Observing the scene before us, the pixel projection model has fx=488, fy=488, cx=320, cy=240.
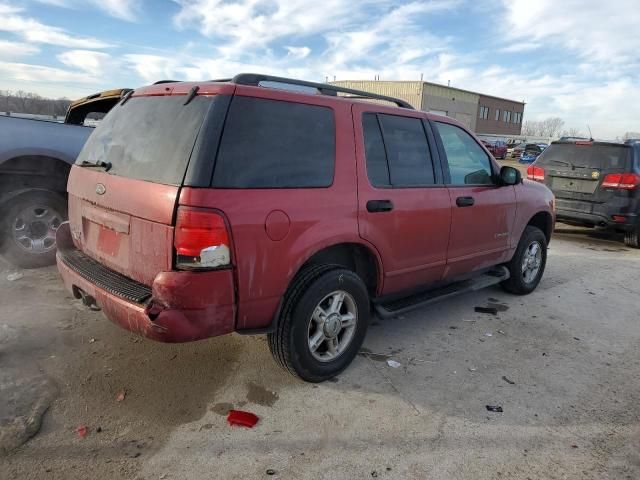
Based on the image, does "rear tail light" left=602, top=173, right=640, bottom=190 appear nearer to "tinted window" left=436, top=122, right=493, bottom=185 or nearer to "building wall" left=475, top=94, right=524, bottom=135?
"tinted window" left=436, top=122, right=493, bottom=185

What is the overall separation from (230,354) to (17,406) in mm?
1385

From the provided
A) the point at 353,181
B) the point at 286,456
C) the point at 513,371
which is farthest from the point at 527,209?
the point at 286,456

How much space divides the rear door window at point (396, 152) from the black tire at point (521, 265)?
185 centimetres

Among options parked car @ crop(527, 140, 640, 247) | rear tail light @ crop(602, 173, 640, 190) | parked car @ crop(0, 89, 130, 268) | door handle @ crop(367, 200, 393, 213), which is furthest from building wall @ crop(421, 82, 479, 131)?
door handle @ crop(367, 200, 393, 213)

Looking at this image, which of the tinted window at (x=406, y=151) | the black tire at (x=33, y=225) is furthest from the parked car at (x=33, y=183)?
the tinted window at (x=406, y=151)

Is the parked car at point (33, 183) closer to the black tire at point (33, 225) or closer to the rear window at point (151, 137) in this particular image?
the black tire at point (33, 225)

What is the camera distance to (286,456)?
8.61 feet

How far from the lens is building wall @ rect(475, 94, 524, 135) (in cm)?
6744

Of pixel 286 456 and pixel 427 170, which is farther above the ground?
pixel 427 170

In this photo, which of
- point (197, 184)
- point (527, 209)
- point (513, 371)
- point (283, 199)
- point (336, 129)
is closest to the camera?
point (197, 184)

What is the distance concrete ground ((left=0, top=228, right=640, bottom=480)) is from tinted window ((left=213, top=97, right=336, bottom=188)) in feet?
4.65

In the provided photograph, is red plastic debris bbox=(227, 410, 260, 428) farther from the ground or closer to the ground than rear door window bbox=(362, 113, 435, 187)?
closer to the ground

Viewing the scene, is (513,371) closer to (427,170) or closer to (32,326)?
(427,170)

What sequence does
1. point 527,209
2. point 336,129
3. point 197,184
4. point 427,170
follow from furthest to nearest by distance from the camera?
point 527,209 → point 427,170 → point 336,129 → point 197,184
